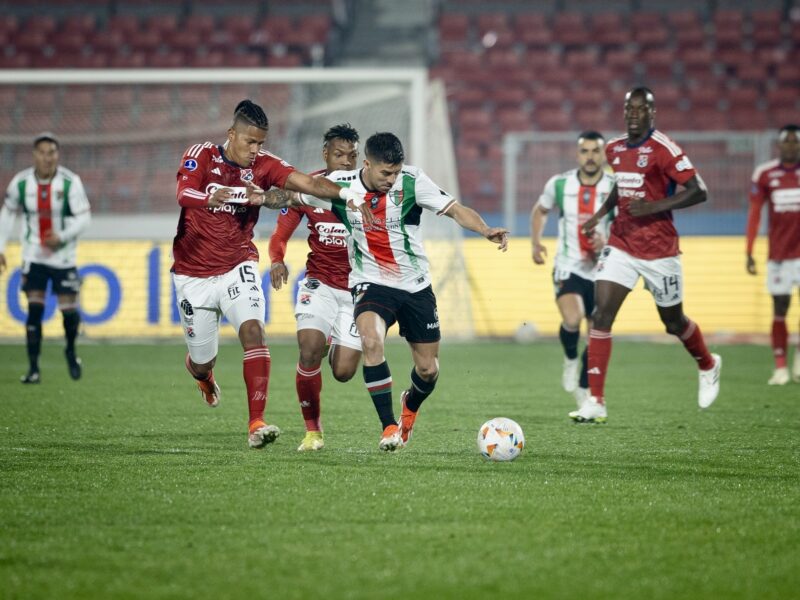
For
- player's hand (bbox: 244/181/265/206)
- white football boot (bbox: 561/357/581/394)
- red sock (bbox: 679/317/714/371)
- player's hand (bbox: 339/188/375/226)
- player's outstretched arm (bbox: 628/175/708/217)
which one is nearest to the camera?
player's hand (bbox: 339/188/375/226)

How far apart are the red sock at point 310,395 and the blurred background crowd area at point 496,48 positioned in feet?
51.0

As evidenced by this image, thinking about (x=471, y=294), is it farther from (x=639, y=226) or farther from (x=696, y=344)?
(x=639, y=226)

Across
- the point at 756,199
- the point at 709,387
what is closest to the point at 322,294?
the point at 709,387

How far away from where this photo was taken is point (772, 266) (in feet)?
40.7

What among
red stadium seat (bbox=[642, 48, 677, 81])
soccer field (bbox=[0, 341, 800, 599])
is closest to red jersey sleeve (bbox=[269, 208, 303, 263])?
soccer field (bbox=[0, 341, 800, 599])

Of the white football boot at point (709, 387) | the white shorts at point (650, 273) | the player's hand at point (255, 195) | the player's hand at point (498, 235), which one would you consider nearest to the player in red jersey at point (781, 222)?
the white football boot at point (709, 387)

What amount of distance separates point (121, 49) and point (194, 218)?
19983mm

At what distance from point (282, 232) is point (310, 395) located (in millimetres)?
1146

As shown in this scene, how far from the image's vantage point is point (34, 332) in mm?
12188

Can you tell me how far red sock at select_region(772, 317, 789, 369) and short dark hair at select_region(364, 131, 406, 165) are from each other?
665 centimetres

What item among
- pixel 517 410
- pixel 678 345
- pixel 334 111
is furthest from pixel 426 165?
pixel 517 410

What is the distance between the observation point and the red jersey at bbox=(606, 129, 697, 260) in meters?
8.88

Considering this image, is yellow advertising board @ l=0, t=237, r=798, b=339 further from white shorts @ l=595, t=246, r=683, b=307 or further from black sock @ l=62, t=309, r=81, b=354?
white shorts @ l=595, t=246, r=683, b=307

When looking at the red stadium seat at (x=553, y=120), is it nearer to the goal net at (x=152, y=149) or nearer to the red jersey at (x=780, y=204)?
the goal net at (x=152, y=149)
